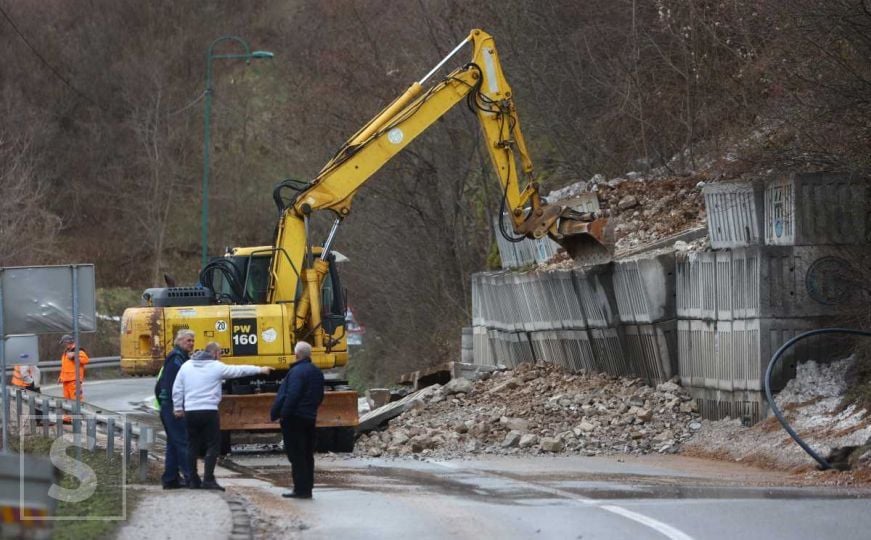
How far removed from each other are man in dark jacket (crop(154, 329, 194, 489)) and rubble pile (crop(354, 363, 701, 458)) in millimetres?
5447

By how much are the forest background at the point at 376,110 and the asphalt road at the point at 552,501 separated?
5530 mm

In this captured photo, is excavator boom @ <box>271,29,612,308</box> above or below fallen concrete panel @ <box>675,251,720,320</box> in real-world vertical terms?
above

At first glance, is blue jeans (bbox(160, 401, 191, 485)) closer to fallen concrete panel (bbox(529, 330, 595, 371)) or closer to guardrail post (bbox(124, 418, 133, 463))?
guardrail post (bbox(124, 418, 133, 463))

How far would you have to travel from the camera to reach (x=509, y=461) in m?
19.3

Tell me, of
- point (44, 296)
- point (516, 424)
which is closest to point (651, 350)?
point (516, 424)

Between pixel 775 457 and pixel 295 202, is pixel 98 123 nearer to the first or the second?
pixel 295 202

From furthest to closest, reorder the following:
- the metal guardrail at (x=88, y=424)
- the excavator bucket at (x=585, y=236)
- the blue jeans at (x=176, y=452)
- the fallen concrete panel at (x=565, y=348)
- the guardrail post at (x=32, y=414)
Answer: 1. the fallen concrete panel at (x=565, y=348)
2. the excavator bucket at (x=585, y=236)
3. the guardrail post at (x=32, y=414)
4. the metal guardrail at (x=88, y=424)
5. the blue jeans at (x=176, y=452)

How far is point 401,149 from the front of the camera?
2273cm

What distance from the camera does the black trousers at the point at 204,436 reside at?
15336 millimetres

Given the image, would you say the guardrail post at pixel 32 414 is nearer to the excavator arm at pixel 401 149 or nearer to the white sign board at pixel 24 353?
the white sign board at pixel 24 353

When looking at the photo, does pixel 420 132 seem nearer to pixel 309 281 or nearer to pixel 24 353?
pixel 309 281

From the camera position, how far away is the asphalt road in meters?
11.8

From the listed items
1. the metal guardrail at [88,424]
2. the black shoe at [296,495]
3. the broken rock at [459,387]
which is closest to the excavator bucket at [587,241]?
the broken rock at [459,387]
